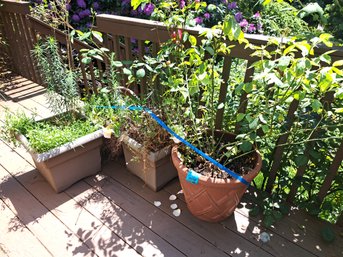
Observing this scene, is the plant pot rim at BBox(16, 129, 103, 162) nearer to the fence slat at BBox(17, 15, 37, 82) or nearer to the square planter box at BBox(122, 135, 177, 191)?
the square planter box at BBox(122, 135, 177, 191)

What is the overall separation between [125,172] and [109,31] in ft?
3.39

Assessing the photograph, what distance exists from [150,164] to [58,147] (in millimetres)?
582

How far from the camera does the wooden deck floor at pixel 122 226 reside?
1.54 m

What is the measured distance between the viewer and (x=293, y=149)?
5.25 feet

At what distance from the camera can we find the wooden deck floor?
1.54 m

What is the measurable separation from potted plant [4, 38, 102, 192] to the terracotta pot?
67 cm

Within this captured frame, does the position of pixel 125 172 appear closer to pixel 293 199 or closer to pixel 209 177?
pixel 209 177

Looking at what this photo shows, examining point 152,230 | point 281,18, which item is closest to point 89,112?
point 152,230

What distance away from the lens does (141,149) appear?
A: 1.75 m

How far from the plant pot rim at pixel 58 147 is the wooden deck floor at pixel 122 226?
0.33m

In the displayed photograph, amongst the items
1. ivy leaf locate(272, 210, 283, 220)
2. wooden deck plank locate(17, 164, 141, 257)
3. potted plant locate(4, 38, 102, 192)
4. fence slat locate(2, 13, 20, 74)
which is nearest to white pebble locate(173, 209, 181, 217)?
wooden deck plank locate(17, 164, 141, 257)

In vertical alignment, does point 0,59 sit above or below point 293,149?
below

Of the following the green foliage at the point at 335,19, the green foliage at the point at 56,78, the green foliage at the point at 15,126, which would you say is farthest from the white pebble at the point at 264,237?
the green foliage at the point at 15,126

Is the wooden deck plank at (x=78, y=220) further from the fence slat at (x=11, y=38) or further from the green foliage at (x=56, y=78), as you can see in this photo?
the fence slat at (x=11, y=38)
